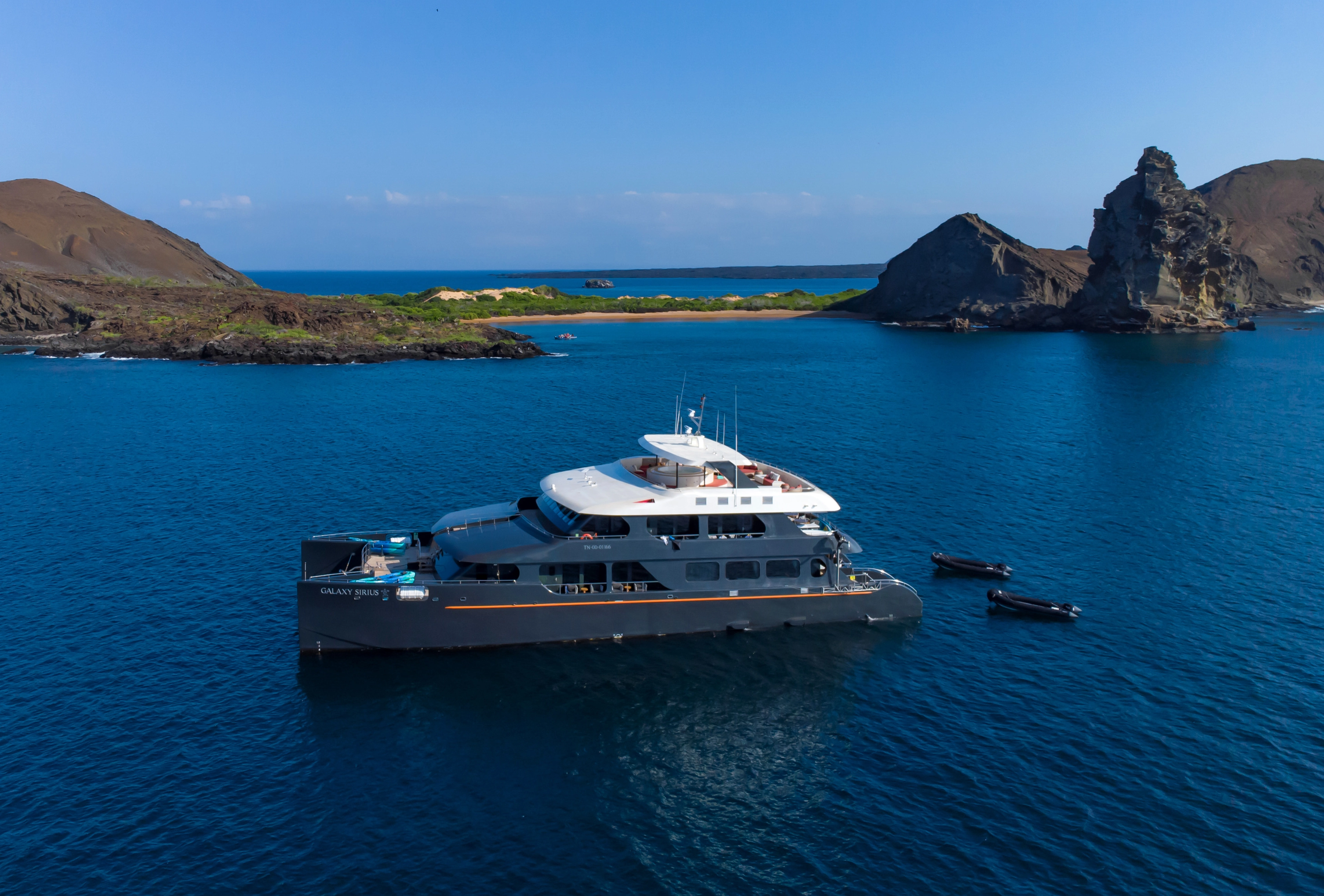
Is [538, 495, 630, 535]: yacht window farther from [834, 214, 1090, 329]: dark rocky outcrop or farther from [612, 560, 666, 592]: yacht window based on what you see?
[834, 214, 1090, 329]: dark rocky outcrop

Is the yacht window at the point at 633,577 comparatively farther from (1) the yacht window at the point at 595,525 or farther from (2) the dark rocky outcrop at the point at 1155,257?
(2) the dark rocky outcrop at the point at 1155,257

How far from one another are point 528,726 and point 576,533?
24.5ft

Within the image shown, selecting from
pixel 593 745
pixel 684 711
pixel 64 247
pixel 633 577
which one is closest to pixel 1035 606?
pixel 684 711

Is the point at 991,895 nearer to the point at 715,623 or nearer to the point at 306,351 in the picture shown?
the point at 715,623

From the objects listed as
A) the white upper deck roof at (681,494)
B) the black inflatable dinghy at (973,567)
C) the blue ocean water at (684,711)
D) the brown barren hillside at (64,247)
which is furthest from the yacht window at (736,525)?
the brown barren hillside at (64,247)

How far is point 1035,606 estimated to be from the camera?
35.4 metres

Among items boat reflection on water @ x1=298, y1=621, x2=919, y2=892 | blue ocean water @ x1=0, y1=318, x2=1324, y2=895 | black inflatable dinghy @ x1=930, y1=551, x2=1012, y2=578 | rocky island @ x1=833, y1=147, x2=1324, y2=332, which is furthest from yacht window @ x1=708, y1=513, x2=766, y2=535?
rocky island @ x1=833, y1=147, x2=1324, y2=332

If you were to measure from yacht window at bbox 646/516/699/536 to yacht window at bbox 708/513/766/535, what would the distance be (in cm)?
60

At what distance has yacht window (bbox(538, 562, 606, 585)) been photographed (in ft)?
104

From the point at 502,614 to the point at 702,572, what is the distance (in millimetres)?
7787

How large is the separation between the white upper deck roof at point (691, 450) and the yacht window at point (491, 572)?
287 inches

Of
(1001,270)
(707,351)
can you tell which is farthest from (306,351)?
(1001,270)

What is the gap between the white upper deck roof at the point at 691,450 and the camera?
33312 mm

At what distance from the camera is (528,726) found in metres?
27.0
